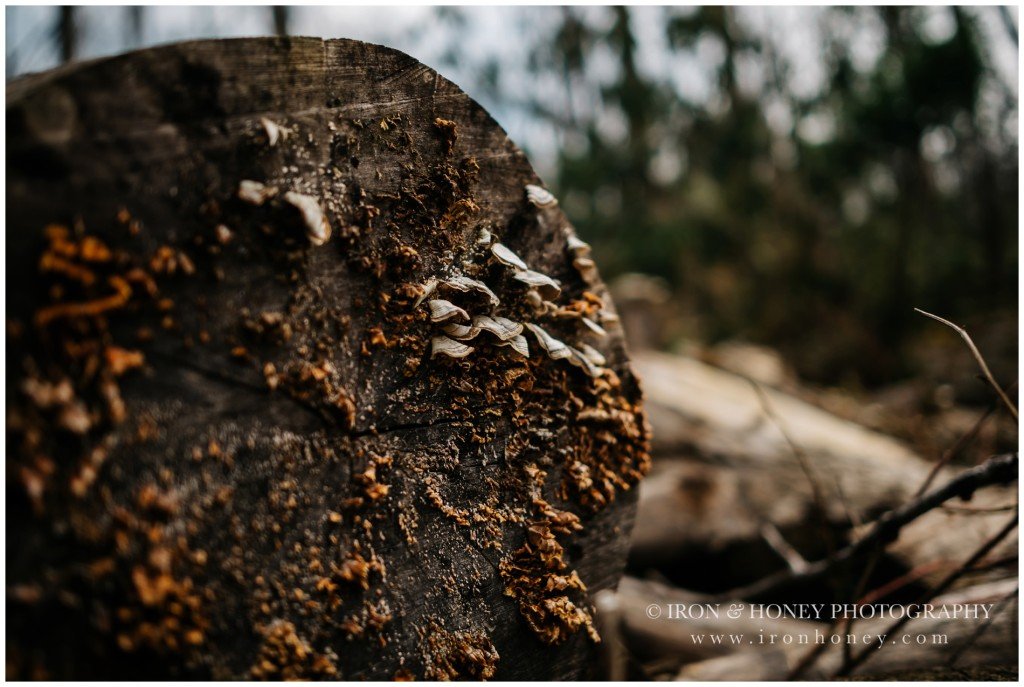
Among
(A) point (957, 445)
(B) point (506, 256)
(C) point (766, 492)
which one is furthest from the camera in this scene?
(C) point (766, 492)

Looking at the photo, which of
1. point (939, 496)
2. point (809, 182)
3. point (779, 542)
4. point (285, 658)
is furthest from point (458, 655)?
point (809, 182)

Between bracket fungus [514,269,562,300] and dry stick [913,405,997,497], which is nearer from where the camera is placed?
bracket fungus [514,269,562,300]

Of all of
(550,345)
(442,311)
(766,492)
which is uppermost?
(442,311)

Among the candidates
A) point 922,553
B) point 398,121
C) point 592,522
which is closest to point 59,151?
point 398,121

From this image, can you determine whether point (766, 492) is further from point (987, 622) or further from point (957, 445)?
point (987, 622)

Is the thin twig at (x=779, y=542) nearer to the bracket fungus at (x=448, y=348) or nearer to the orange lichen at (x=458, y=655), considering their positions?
the orange lichen at (x=458, y=655)

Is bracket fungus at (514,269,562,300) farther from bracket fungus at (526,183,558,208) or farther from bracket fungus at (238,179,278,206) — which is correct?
bracket fungus at (238,179,278,206)

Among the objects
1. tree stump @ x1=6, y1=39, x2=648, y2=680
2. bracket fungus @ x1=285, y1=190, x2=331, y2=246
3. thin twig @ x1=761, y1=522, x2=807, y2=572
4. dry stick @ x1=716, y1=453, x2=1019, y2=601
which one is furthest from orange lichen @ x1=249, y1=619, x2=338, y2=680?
thin twig @ x1=761, y1=522, x2=807, y2=572
